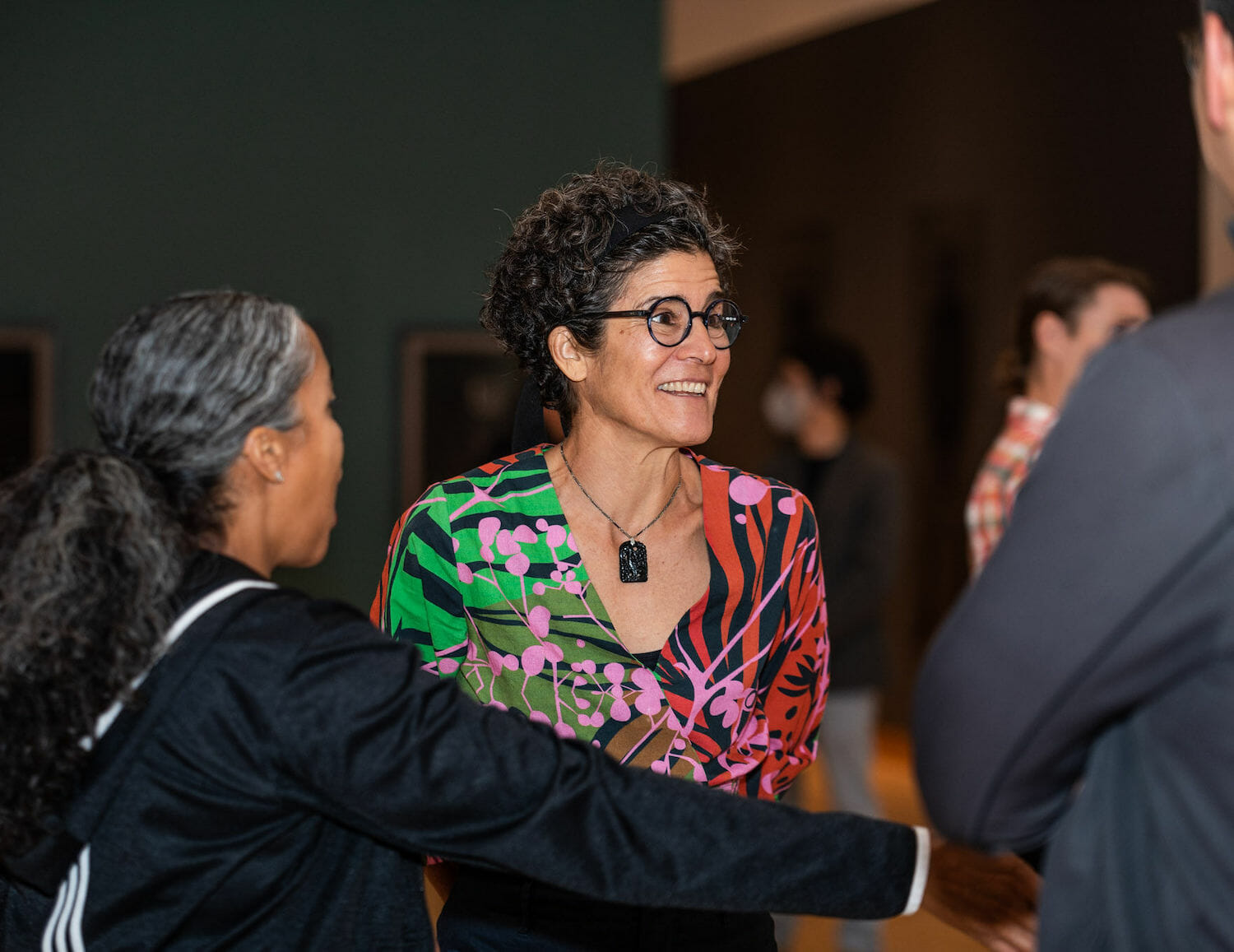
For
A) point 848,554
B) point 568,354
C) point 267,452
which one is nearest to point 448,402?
point 848,554

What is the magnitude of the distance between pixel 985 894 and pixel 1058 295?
83.9 inches

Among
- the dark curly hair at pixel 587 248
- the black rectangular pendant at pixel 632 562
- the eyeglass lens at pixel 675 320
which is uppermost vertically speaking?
the dark curly hair at pixel 587 248

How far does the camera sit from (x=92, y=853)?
4.16 ft

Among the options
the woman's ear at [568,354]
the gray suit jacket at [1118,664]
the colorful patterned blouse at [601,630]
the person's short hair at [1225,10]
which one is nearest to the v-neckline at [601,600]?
the colorful patterned blouse at [601,630]

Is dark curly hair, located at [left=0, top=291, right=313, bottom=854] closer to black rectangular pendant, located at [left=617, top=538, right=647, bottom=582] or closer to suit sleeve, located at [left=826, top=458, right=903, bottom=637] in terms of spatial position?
black rectangular pendant, located at [left=617, top=538, right=647, bottom=582]

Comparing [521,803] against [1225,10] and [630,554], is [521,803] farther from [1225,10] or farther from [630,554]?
[1225,10]

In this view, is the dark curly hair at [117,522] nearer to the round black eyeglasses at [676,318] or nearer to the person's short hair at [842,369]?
the round black eyeglasses at [676,318]

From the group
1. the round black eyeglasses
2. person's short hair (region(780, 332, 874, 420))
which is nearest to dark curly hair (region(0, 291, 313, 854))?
the round black eyeglasses

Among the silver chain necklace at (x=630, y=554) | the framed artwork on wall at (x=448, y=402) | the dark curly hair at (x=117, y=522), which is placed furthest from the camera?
the framed artwork on wall at (x=448, y=402)

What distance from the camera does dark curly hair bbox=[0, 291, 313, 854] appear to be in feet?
4.06

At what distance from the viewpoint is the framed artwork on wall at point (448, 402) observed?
491cm

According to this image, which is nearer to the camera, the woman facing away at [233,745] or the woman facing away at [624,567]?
the woman facing away at [233,745]

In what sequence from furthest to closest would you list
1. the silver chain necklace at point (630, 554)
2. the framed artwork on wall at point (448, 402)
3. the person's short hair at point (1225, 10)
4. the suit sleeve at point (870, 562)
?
Result: 1. the framed artwork on wall at point (448, 402)
2. the suit sleeve at point (870, 562)
3. the silver chain necklace at point (630, 554)
4. the person's short hair at point (1225, 10)

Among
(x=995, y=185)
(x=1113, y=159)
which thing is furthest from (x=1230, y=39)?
(x=995, y=185)
